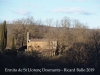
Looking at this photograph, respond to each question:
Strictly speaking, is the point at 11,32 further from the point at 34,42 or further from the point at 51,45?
the point at 51,45

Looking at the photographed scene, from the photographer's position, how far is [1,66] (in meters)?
23.0

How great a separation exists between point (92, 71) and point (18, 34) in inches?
1309

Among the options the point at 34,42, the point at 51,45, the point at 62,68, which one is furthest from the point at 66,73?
the point at 34,42

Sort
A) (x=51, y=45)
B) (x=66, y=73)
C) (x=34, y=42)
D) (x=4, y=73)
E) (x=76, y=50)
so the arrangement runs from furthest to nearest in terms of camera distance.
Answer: (x=34, y=42), (x=51, y=45), (x=76, y=50), (x=66, y=73), (x=4, y=73)

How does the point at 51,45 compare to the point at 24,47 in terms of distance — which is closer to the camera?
the point at 51,45

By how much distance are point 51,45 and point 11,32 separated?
1445 cm

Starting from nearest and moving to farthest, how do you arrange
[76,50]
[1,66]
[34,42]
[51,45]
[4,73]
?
1. [4,73]
2. [1,66]
3. [76,50]
4. [51,45]
5. [34,42]

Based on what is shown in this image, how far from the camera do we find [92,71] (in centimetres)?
2769

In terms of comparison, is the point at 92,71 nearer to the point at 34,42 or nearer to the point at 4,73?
the point at 4,73

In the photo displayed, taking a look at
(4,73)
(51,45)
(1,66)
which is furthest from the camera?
(51,45)

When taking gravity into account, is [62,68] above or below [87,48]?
below

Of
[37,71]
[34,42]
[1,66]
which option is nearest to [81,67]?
[37,71]

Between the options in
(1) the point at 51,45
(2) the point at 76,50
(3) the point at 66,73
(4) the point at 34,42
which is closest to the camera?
(3) the point at 66,73

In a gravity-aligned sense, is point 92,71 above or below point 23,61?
below
